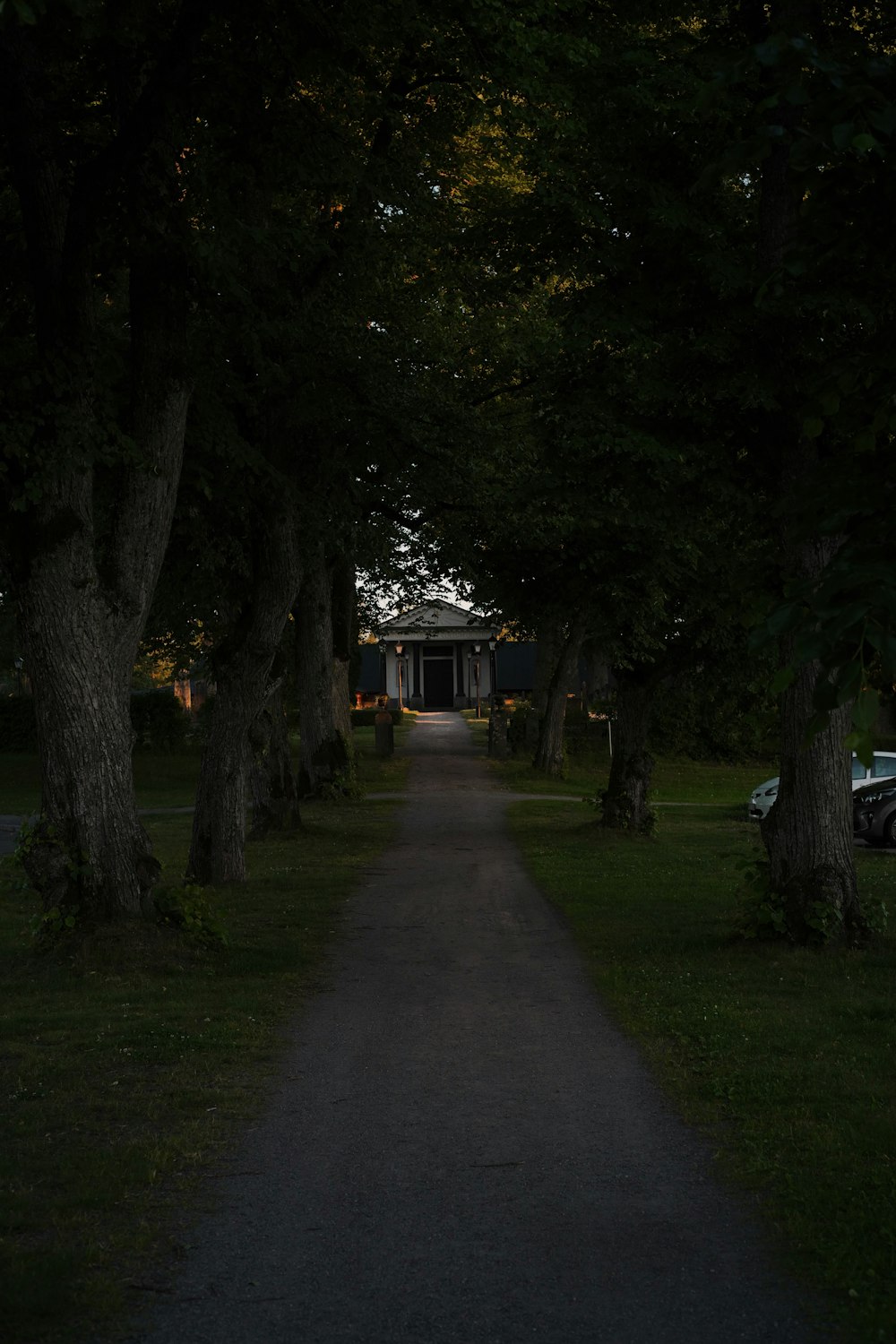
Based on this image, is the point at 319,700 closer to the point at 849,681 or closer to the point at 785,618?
the point at 785,618

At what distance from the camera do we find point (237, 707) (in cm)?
1778

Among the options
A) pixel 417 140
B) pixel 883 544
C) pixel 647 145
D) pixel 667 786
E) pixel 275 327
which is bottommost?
pixel 667 786

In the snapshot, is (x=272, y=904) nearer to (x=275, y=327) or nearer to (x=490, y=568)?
(x=275, y=327)

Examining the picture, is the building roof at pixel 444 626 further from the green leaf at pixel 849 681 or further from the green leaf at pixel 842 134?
the green leaf at pixel 849 681

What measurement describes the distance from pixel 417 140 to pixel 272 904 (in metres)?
9.74

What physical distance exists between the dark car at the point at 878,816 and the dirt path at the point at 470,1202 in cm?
1470

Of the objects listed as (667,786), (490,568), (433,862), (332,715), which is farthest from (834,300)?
(667,786)

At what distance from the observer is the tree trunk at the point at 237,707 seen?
57.8ft

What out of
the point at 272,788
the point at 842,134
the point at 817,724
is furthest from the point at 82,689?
the point at 272,788

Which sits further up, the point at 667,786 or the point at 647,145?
the point at 647,145

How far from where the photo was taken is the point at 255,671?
17.9 m

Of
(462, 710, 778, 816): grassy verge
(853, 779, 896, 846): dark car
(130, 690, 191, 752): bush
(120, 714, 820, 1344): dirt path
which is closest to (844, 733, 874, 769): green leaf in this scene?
(120, 714, 820, 1344): dirt path

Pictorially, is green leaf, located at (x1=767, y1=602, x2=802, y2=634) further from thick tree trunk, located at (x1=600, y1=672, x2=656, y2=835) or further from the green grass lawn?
the green grass lawn

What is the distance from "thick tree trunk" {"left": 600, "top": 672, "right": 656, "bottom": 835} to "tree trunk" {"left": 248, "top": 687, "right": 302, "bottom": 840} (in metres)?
5.57
